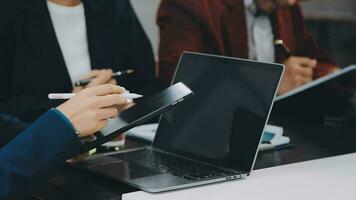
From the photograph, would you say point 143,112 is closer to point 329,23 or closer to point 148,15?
point 148,15

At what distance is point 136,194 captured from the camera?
3.40 feet

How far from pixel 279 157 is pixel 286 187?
0.27 metres

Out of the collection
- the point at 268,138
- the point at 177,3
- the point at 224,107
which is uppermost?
the point at 177,3

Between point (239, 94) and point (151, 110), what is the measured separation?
0.76 feet

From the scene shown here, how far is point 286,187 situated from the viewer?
1.06 meters

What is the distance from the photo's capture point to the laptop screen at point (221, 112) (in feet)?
3.85

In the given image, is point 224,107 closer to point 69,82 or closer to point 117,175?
point 117,175

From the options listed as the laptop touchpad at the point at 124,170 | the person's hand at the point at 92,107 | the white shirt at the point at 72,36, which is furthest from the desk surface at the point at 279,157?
the white shirt at the point at 72,36

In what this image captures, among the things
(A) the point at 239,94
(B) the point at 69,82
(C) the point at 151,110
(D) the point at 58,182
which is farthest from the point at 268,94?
(B) the point at 69,82

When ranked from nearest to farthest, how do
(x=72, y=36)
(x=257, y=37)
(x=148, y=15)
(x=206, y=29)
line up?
(x=72, y=36)
(x=206, y=29)
(x=257, y=37)
(x=148, y=15)

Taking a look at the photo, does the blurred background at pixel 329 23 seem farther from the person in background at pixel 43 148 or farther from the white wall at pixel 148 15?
the person in background at pixel 43 148

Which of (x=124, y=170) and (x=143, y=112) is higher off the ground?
(x=143, y=112)

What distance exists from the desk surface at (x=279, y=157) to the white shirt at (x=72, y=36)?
346mm

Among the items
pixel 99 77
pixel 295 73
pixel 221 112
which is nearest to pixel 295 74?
pixel 295 73
